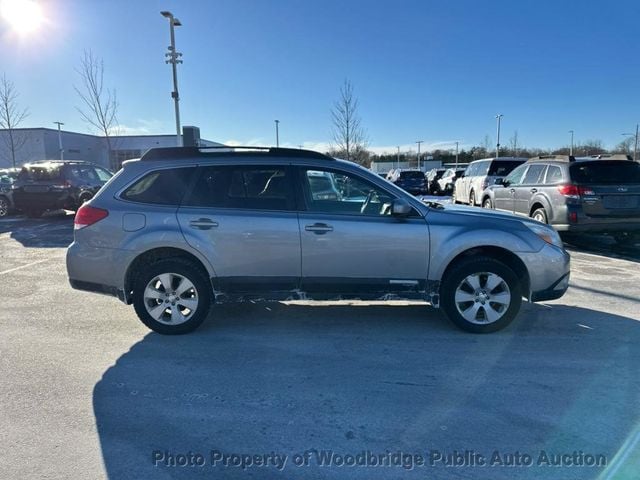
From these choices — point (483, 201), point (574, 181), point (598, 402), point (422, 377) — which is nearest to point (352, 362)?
point (422, 377)

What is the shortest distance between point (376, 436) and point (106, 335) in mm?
3181

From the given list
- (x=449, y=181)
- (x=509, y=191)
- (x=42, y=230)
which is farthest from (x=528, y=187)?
(x=449, y=181)

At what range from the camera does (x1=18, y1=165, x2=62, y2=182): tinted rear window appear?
552 inches

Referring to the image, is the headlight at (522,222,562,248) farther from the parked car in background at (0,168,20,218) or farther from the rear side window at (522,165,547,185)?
the parked car in background at (0,168,20,218)

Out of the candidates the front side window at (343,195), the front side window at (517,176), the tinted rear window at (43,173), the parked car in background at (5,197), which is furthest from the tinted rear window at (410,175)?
the front side window at (343,195)

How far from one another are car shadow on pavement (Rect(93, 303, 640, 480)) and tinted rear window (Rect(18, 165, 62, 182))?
37.7 ft

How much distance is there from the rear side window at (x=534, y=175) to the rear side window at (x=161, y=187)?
7.86 meters

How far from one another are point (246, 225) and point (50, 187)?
11962mm

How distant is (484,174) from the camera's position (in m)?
15.6

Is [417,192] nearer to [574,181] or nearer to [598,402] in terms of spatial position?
[574,181]

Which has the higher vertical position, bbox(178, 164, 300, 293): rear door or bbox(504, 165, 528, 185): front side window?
bbox(504, 165, 528, 185): front side window

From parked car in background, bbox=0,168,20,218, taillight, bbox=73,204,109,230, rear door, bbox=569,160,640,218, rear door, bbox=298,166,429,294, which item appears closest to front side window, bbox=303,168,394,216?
rear door, bbox=298,166,429,294

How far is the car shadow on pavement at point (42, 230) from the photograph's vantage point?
10754 millimetres

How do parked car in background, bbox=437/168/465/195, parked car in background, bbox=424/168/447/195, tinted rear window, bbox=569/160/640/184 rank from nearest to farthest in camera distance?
tinted rear window, bbox=569/160/640/184
parked car in background, bbox=437/168/465/195
parked car in background, bbox=424/168/447/195
